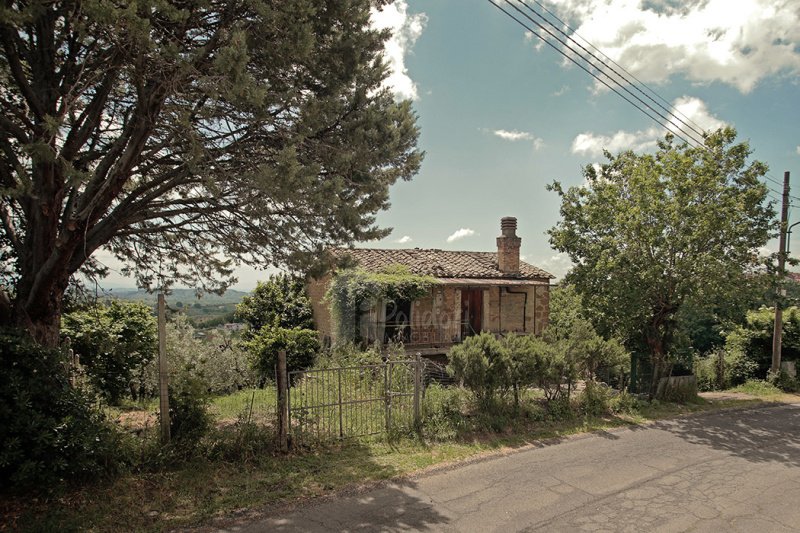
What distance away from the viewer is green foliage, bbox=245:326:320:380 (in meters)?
12.8

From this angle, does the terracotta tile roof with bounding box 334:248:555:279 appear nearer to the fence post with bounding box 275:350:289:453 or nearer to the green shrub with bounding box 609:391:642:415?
the green shrub with bounding box 609:391:642:415

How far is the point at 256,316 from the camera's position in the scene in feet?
56.9

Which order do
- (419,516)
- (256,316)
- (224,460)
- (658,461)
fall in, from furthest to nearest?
(256,316) < (658,461) < (224,460) < (419,516)

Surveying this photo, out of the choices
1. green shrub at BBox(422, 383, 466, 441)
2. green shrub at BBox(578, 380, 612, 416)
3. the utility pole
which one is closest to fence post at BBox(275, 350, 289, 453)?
green shrub at BBox(422, 383, 466, 441)

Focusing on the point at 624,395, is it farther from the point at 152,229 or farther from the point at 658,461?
the point at 152,229

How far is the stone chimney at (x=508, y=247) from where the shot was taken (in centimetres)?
1817

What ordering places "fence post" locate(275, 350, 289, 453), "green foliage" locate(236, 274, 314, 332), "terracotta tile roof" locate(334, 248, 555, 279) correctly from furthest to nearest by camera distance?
"green foliage" locate(236, 274, 314, 332) < "terracotta tile roof" locate(334, 248, 555, 279) < "fence post" locate(275, 350, 289, 453)

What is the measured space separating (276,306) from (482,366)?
37.7 feet

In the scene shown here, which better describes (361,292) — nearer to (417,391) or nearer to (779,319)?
(417,391)

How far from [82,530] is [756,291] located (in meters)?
14.1

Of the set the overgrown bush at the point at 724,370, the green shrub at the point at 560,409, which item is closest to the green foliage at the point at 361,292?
the green shrub at the point at 560,409

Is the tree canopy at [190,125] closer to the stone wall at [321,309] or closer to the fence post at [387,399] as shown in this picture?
the fence post at [387,399]

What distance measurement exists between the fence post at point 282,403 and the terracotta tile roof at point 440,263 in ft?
30.7

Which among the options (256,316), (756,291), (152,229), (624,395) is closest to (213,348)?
(256,316)
